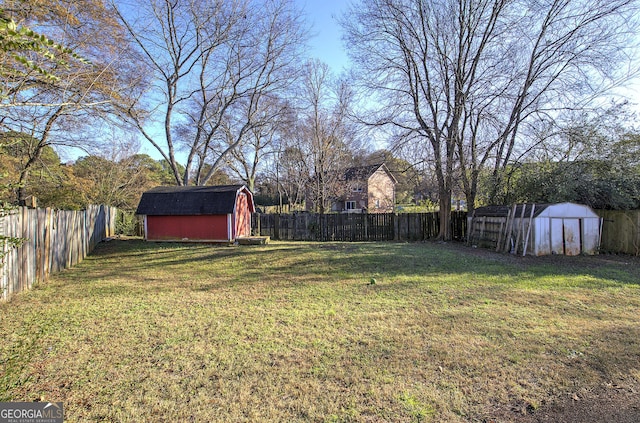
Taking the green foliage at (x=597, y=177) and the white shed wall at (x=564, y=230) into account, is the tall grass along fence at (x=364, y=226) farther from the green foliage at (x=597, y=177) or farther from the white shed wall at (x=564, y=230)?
the white shed wall at (x=564, y=230)

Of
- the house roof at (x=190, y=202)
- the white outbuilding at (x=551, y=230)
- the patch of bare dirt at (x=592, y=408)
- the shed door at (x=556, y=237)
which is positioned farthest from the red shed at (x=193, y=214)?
the patch of bare dirt at (x=592, y=408)

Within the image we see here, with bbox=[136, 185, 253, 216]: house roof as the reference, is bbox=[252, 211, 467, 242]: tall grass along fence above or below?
below

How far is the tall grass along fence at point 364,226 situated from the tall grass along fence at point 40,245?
925 cm

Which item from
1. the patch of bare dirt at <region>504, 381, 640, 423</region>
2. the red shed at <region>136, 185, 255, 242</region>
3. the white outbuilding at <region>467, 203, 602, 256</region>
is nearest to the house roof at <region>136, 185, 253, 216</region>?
the red shed at <region>136, 185, 255, 242</region>

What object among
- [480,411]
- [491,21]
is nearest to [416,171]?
[491,21]

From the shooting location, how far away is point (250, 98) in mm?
22734

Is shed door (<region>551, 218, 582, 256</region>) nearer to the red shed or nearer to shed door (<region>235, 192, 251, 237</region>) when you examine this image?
the red shed

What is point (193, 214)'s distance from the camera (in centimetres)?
1415

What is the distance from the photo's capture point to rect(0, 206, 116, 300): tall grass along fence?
5.79 meters

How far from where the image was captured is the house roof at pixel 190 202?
45.9 ft

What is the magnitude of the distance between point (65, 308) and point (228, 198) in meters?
8.99

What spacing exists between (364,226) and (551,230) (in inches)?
329

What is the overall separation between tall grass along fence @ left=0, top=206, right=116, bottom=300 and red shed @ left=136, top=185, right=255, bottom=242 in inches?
118

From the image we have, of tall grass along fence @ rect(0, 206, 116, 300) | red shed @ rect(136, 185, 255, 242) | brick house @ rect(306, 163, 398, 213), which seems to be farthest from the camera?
brick house @ rect(306, 163, 398, 213)
